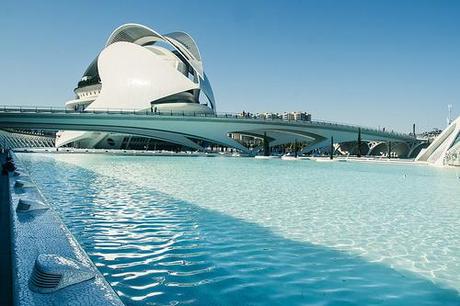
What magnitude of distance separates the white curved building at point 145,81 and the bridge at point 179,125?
5574mm

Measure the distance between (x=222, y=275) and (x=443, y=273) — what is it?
2946 millimetres

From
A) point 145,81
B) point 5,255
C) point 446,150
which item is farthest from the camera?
point 145,81

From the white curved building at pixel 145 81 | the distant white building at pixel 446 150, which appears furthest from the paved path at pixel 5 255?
the white curved building at pixel 145 81

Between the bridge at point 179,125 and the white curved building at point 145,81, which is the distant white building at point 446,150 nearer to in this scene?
the bridge at point 179,125

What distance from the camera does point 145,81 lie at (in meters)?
61.8

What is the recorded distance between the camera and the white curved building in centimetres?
6044

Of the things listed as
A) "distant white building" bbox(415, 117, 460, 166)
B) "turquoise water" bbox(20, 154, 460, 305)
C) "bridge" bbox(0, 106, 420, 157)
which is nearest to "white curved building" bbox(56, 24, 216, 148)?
"bridge" bbox(0, 106, 420, 157)

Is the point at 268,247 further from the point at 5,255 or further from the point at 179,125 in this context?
the point at 179,125

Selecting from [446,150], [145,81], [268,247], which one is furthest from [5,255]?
[145,81]

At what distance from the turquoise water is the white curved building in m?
49.6

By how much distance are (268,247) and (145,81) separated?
5831 centimetres

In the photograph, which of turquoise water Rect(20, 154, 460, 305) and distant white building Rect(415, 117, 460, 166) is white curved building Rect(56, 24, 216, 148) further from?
turquoise water Rect(20, 154, 460, 305)

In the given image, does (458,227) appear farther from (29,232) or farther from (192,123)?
(192,123)

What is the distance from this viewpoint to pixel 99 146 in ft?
202
